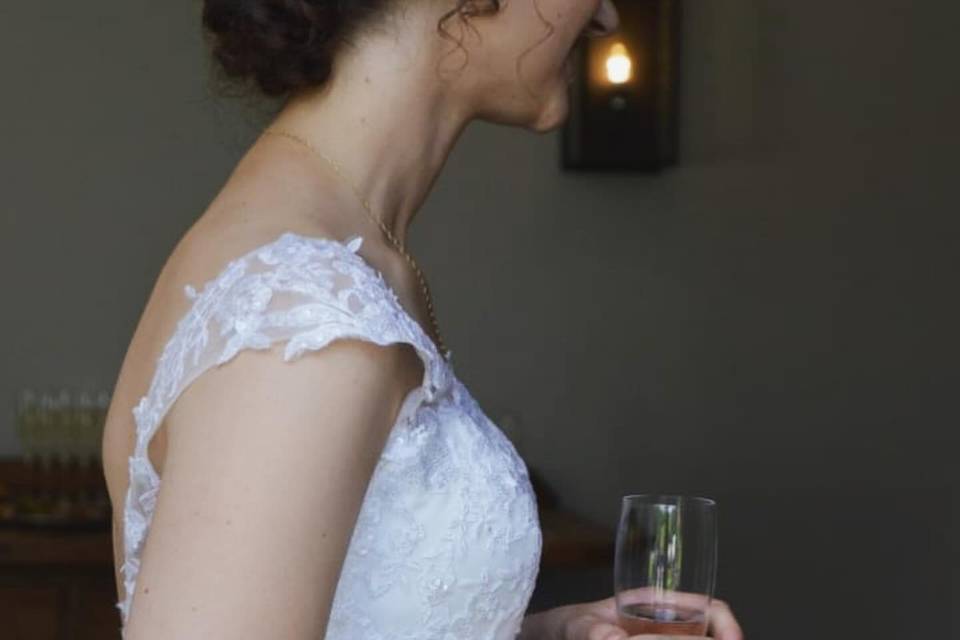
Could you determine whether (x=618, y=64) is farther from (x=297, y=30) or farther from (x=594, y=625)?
(x=297, y=30)

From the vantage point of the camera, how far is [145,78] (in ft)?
16.5

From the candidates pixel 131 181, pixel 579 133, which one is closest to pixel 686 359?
pixel 579 133

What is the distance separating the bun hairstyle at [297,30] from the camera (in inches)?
57.1

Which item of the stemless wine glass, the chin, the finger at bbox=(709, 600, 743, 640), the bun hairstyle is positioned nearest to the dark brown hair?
the bun hairstyle

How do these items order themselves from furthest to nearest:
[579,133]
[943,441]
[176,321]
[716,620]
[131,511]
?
[579,133] < [943,441] < [716,620] < [131,511] < [176,321]

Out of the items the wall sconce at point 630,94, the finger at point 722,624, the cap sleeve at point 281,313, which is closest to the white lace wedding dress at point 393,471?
the cap sleeve at point 281,313

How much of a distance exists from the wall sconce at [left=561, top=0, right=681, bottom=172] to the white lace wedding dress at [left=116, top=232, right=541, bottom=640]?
3.60 meters

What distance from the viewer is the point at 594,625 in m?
1.72

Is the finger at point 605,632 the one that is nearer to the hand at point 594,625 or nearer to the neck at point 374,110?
the hand at point 594,625

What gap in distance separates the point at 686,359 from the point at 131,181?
1.71 m

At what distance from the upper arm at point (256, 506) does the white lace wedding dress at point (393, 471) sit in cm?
3

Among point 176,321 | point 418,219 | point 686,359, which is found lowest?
point 686,359

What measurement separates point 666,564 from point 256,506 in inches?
24.7

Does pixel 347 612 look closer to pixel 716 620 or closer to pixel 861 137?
pixel 716 620
